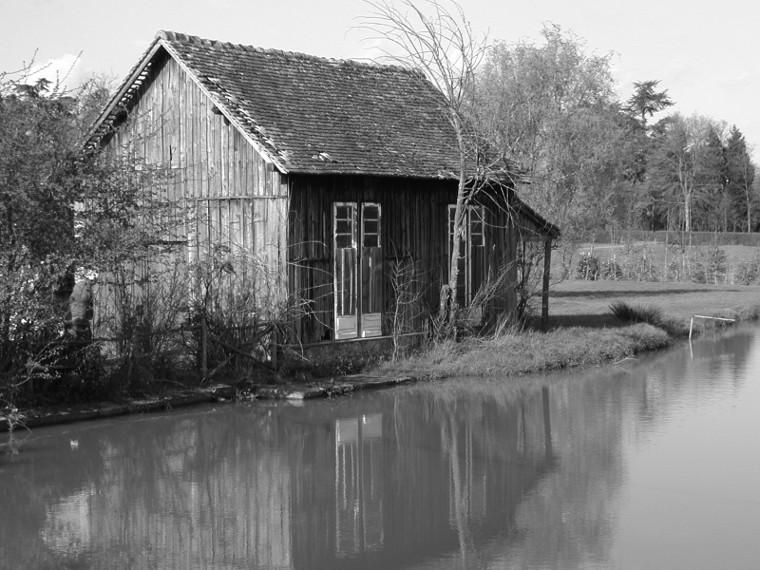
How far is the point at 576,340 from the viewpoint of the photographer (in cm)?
2431

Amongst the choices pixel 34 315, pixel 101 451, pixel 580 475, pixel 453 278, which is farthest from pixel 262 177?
pixel 580 475

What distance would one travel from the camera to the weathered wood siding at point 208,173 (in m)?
20.1

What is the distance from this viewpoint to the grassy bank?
2147cm

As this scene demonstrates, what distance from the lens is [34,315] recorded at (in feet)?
49.7

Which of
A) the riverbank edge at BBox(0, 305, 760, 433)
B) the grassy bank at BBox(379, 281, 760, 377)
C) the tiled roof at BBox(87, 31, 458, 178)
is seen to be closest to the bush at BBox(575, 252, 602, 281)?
the grassy bank at BBox(379, 281, 760, 377)

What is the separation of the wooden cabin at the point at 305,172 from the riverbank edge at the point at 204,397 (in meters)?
1.66

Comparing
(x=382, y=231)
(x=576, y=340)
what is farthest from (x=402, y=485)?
(x=576, y=340)

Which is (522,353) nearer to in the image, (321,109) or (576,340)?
(576,340)

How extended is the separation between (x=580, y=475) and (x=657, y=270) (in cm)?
3570

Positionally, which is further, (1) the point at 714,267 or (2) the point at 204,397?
(1) the point at 714,267

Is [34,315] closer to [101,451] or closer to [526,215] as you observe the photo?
[101,451]

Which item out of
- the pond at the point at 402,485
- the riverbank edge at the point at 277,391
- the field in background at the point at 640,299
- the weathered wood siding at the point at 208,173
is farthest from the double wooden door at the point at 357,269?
the field in background at the point at 640,299

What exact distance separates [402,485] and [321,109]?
38.3ft

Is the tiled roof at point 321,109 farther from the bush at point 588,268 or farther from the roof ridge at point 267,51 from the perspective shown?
the bush at point 588,268
